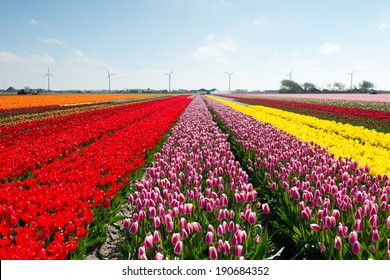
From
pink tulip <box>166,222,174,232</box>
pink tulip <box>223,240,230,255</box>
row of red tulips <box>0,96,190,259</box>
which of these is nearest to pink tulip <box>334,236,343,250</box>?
pink tulip <box>223,240,230,255</box>

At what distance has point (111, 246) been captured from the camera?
16.6 ft

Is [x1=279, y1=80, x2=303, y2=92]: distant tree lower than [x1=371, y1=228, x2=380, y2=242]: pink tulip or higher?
higher

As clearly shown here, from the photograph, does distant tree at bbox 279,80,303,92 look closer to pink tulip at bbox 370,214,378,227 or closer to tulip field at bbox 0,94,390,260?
tulip field at bbox 0,94,390,260

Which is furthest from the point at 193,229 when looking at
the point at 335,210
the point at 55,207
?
the point at 55,207

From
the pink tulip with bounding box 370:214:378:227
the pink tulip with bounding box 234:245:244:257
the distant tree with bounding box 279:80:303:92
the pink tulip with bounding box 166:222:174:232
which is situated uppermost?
the distant tree with bounding box 279:80:303:92

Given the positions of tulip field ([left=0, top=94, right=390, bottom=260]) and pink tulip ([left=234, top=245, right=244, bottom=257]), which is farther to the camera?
tulip field ([left=0, top=94, right=390, bottom=260])

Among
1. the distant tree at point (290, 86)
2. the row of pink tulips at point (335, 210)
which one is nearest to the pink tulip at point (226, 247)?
the row of pink tulips at point (335, 210)

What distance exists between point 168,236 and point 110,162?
3395mm

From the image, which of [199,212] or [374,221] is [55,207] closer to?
[199,212]

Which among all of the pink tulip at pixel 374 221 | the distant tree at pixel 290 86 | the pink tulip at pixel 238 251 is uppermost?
the distant tree at pixel 290 86

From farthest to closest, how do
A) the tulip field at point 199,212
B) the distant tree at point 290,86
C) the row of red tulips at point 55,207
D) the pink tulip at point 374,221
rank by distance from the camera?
1. the distant tree at point 290,86
2. the pink tulip at point 374,221
3. the tulip field at point 199,212
4. the row of red tulips at point 55,207

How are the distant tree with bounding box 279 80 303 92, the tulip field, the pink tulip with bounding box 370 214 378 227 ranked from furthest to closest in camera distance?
the distant tree with bounding box 279 80 303 92
the pink tulip with bounding box 370 214 378 227
the tulip field

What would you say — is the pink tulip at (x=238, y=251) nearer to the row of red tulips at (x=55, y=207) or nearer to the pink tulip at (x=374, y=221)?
the pink tulip at (x=374, y=221)
